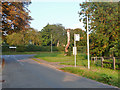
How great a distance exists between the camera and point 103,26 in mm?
19875

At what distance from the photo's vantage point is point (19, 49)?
2472 inches

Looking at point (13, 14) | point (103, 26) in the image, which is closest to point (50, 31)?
point (13, 14)

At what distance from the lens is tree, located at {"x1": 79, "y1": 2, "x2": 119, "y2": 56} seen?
63.1ft

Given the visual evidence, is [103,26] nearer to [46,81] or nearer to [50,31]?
[46,81]

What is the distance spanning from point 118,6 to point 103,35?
4.13 metres

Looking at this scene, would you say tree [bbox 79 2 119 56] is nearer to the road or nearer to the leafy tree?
the road

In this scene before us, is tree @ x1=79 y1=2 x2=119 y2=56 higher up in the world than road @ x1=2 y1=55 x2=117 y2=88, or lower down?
higher up

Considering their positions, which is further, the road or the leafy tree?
the leafy tree

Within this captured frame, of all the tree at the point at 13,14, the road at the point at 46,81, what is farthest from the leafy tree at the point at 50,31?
the road at the point at 46,81

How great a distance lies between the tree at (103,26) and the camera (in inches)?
757

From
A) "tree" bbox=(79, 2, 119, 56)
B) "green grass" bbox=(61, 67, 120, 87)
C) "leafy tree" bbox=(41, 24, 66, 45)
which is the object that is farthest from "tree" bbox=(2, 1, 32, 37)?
"leafy tree" bbox=(41, 24, 66, 45)

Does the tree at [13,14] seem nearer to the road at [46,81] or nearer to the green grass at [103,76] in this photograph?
the road at [46,81]

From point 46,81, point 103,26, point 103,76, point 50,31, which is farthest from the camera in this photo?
point 50,31

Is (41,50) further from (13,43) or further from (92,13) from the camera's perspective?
(92,13)
